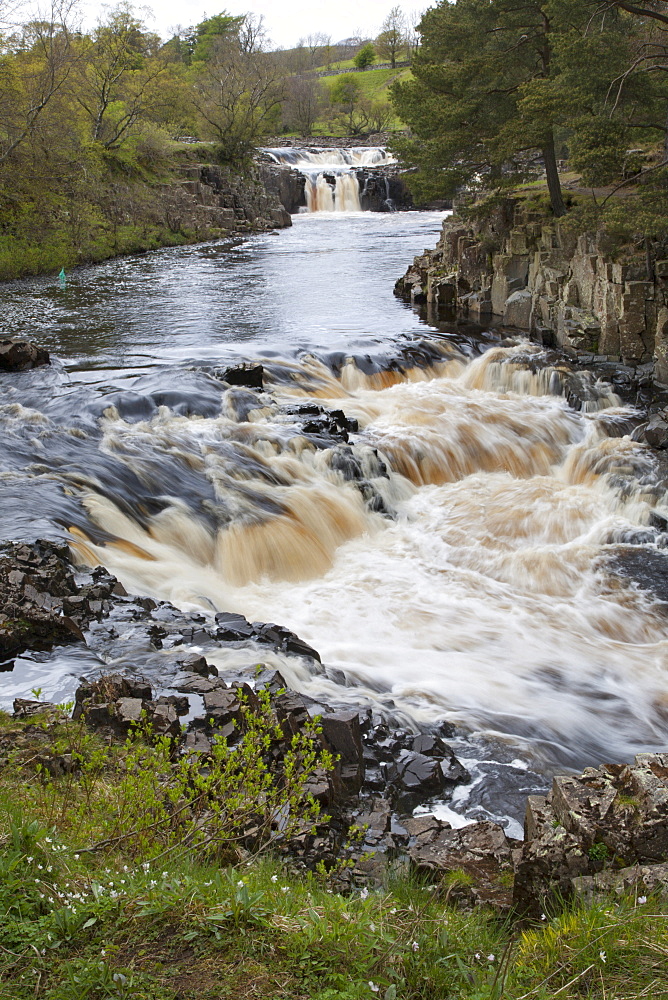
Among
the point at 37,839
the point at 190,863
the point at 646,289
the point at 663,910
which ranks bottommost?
the point at 663,910

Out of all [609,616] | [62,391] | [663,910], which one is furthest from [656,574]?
[62,391]

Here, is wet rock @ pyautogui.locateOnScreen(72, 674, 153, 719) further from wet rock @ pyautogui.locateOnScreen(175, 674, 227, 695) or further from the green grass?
the green grass

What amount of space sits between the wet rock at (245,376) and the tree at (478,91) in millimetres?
9407

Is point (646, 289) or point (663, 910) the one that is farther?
point (646, 289)

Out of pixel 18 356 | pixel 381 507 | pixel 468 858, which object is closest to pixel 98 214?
pixel 18 356

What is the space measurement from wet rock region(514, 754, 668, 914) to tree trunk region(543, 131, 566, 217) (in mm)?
18826

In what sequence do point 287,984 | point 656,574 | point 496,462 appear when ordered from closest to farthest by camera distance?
point 287,984 < point 656,574 < point 496,462

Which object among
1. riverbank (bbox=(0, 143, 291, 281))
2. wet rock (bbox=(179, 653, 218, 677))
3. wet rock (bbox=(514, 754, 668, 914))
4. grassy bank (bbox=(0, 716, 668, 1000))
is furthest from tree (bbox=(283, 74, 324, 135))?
grassy bank (bbox=(0, 716, 668, 1000))

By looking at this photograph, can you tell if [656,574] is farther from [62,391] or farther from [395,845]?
[62,391]

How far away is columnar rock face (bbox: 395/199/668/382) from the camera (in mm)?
16641

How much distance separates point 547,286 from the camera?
19.9m

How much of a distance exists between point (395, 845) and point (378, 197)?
47.3 metres

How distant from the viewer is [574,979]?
3.03 metres

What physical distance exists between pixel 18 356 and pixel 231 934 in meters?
14.4
